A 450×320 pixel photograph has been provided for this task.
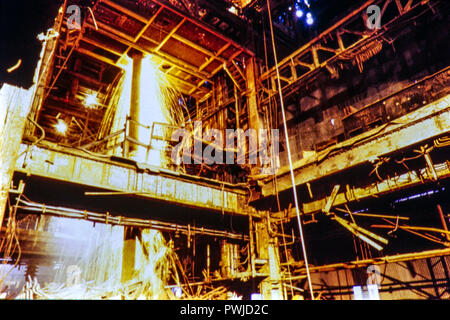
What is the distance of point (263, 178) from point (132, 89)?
6.31 metres

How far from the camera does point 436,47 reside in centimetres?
915

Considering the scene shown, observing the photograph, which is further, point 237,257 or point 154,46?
point 154,46

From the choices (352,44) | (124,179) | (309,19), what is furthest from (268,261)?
(309,19)

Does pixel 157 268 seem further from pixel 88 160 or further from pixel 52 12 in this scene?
pixel 52 12

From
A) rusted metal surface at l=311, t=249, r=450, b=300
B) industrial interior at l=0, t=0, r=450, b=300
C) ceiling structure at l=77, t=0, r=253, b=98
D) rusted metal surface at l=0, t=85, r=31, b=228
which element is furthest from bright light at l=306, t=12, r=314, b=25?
rusted metal surface at l=0, t=85, r=31, b=228

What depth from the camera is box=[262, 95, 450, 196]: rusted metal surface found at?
5633mm

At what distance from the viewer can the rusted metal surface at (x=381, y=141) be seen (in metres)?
5.63

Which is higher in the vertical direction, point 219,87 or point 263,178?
point 219,87

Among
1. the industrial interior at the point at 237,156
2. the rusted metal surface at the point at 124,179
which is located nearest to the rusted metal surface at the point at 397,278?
the industrial interior at the point at 237,156

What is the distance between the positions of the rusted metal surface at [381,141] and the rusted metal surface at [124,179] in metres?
2.33
